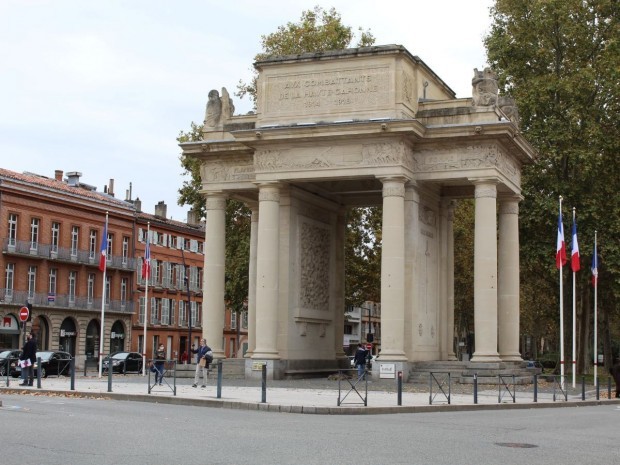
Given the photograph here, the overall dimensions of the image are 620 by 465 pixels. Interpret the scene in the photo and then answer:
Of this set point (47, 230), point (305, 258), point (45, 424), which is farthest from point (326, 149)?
point (47, 230)

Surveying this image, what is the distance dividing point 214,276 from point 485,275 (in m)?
11.6

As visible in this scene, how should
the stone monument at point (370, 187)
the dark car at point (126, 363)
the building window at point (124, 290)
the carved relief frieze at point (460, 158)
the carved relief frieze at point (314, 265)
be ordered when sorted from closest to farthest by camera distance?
the stone monument at point (370, 187), the carved relief frieze at point (460, 158), the carved relief frieze at point (314, 265), the dark car at point (126, 363), the building window at point (124, 290)

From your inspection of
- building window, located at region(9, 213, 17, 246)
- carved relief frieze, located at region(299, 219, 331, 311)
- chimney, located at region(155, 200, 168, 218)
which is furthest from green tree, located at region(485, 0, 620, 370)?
chimney, located at region(155, 200, 168, 218)

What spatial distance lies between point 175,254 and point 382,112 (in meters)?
59.2

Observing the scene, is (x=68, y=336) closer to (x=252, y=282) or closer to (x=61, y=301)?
(x=61, y=301)

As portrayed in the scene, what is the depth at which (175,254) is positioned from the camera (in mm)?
95562

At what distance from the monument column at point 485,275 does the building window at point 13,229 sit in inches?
1776

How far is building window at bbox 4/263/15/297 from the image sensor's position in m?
73.2

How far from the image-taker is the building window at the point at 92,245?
269 ft

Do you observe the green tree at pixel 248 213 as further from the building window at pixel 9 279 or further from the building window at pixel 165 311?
the building window at pixel 165 311

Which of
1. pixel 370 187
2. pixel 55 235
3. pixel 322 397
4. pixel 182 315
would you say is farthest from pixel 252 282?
pixel 182 315

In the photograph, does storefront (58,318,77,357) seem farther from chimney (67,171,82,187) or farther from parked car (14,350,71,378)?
parked car (14,350,71,378)

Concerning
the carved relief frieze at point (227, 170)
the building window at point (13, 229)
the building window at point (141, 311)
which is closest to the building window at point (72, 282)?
the building window at point (13, 229)

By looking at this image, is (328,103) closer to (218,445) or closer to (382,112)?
(382,112)
